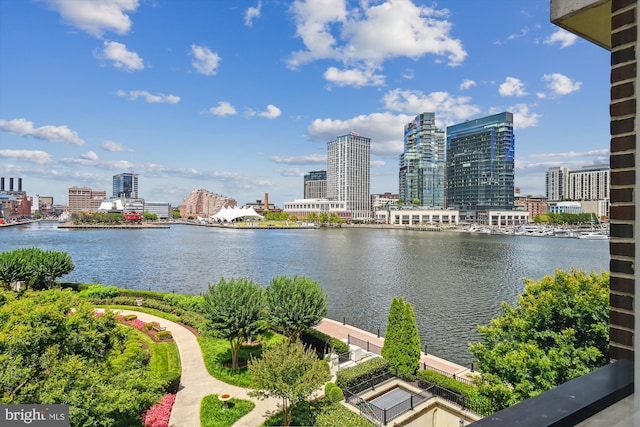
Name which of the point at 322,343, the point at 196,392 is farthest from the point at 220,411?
the point at 322,343

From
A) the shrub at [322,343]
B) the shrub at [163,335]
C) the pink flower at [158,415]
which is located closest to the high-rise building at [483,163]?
the shrub at [322,343]

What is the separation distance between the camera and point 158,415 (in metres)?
11.8

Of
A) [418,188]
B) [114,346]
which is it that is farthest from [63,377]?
[418,188]

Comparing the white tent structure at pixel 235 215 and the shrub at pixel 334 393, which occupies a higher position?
the white tent structure at pixel 235 215

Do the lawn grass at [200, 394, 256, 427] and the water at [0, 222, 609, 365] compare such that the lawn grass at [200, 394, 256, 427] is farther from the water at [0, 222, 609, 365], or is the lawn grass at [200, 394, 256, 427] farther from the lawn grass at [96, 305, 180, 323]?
the lawn grass at [96, 305, 180, 323]

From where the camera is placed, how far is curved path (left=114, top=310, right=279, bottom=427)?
40.3 feet

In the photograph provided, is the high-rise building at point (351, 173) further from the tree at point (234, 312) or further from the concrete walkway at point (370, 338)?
the tree at point (234, 312)

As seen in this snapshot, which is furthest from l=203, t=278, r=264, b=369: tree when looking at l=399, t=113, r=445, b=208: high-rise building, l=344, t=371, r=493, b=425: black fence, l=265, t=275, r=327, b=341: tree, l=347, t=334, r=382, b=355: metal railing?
l=399, t=113, r=445, b=208: high-rise building

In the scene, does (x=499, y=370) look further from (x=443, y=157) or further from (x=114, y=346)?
(x=443, y=157)

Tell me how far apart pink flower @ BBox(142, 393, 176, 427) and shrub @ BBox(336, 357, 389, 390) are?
627 cm

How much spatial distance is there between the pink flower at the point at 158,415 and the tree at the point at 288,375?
9.92 ft

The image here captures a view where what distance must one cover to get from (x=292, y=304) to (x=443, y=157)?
586ft

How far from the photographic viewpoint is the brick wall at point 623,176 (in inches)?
85.7

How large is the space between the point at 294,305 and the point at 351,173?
17574 cm
